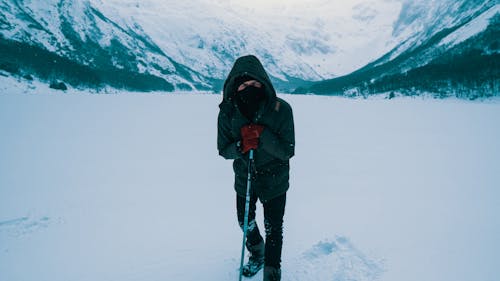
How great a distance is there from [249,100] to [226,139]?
534 millimetres

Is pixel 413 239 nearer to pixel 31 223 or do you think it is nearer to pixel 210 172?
pixel 210 172

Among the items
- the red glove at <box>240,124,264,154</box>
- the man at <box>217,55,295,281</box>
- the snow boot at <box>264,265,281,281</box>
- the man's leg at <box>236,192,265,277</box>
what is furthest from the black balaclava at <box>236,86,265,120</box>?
the snow boot at <box>264,265,281,281</box>

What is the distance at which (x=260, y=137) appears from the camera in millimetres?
3270

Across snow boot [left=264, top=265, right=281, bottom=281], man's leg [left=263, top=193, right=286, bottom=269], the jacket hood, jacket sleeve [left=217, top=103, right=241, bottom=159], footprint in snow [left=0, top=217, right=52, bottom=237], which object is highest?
the jacket hood

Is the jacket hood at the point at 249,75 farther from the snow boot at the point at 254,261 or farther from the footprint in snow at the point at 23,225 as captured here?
the footprint in snow at the point at 23,225

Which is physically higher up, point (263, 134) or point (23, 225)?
point (263, 134)

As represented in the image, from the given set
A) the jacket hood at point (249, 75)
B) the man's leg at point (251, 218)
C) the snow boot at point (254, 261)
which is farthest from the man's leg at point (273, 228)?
the jacket hood at point (249, 75)

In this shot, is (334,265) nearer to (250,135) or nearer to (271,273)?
(271,273)

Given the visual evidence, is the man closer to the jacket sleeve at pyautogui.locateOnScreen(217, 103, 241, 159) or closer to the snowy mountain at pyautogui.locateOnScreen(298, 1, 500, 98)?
the jacket sleeve at pyautogui.locateOnScreen(217, 103, 241, 159)

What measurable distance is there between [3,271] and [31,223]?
4.80 ft

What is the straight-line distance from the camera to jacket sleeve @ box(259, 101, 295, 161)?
329 centimetres

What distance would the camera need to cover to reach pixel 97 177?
8.44 metres

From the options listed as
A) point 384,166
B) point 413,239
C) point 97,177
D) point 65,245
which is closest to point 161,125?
point 97,177

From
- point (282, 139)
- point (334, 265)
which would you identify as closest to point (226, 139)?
point (282, 139)
